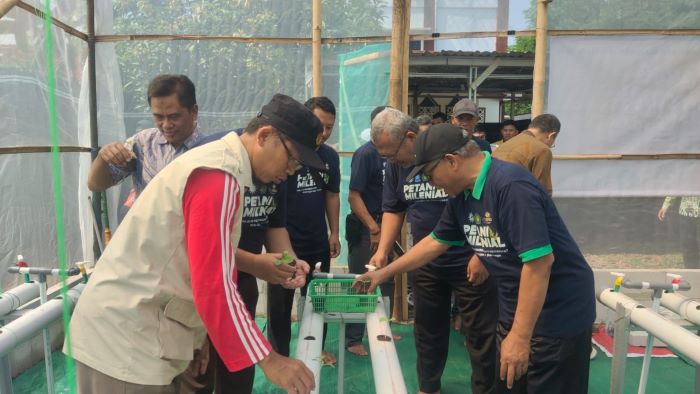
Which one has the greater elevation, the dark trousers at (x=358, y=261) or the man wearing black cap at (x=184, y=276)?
the man wearing black cap at (x=184, y=276)

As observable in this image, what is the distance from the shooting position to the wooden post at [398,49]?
13.1ft

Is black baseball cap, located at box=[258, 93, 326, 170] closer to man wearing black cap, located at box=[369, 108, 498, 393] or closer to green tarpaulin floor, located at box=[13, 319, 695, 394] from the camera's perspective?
man wearing black cap, located at box=[369, 108, 498, 393]

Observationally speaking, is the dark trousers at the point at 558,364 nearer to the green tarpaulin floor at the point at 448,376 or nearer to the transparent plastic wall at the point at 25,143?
the green tarpaulin floor at the point at 448,376

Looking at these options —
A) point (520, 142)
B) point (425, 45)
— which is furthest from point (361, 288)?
point (425, 45)

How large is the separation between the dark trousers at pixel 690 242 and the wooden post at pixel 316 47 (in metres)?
3.41

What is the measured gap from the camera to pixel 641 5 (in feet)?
13.1

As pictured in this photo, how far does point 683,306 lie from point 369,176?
2.08 m

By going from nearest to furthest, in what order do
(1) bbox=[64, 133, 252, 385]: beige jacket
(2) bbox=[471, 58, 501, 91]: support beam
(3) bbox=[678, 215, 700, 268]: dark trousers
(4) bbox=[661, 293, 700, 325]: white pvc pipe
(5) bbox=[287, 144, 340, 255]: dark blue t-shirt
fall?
(1) bbox=[64, 133, 252, 385]: beige jacket → (4) bbox=[661, 293, 700, 325]: white pvc pipe → (5) bbox=[287, 144, 340, 255]: dark blue t-shirt → (3) bbox=[678, 215, 700, 268]: dark trousers → (2) bbox=[471, 58, 501, 91]: support beam

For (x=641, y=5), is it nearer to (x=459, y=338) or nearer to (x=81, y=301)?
(x=459, y=338)

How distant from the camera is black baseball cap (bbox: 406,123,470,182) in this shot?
1.83m

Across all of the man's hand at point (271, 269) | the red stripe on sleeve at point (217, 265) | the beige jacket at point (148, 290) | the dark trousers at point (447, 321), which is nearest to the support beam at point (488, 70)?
the dark trousers at point (447, 321)

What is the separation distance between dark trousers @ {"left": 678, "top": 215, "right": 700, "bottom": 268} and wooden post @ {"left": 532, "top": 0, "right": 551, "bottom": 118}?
5.68 ft

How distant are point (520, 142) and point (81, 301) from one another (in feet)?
9.68

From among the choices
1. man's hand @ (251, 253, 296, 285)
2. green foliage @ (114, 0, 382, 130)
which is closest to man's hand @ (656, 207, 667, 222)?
green foliage @ (114, 0, 382, 130)
